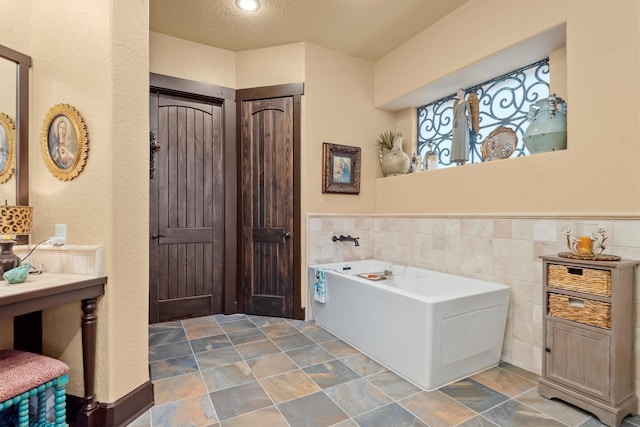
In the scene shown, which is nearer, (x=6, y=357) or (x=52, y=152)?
(x=6, y=357)

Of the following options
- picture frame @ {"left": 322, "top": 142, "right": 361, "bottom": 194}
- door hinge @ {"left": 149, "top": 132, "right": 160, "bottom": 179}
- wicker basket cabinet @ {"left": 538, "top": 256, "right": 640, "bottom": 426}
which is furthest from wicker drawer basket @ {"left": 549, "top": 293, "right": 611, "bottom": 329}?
door hinge @ {"left": 149, "top": 132, "right": 160, "bottom": 179}

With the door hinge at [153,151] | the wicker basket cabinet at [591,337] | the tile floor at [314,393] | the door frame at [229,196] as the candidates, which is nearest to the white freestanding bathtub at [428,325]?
the tile floor at [314,393]

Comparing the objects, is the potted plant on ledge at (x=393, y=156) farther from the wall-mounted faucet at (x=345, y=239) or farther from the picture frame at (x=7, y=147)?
the picture frame at (x=7, y=147)

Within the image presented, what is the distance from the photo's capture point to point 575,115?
2.10 metres

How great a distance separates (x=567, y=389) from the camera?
1865 mm

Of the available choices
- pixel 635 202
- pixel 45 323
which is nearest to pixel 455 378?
pixel 635 202

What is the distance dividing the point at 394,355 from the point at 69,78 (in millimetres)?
2714

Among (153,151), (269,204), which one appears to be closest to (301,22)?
(269,204)

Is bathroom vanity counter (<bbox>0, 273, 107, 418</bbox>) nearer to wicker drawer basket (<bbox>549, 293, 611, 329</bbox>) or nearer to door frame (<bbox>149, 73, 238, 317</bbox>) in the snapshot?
door frame (<bbox>149, 73, 238, 317</bbox>)

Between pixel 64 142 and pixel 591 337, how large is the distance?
3.21 metres

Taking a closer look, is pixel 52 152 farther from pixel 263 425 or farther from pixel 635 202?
pixel 635 202

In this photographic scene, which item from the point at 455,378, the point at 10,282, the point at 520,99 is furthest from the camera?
the point at 520,99

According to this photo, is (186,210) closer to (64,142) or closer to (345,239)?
(64,142)

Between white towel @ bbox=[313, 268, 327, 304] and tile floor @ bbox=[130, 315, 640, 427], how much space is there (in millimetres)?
485
